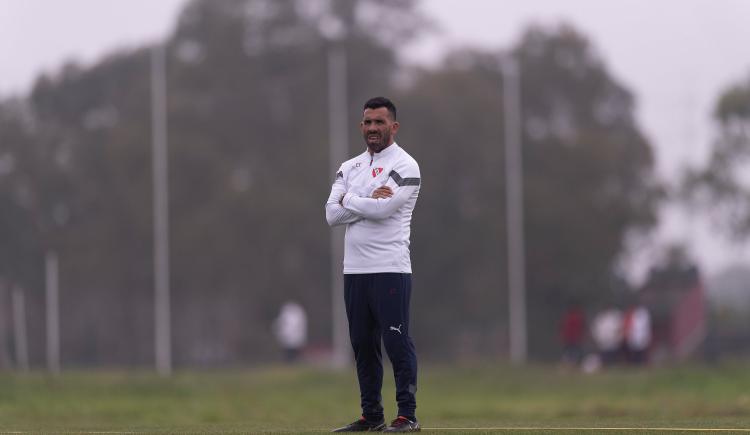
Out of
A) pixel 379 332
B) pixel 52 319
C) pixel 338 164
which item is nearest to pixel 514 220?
pixel 338 164

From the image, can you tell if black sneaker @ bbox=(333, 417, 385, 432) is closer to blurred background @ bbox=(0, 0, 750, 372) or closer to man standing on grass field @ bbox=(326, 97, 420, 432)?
man standing on grass field @ bbox=(326, 97, 420, 432)

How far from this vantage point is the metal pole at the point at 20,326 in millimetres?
40141

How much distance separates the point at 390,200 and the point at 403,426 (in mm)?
1553

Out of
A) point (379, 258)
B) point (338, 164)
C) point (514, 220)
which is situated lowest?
point (379, 258)

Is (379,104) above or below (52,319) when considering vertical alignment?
above

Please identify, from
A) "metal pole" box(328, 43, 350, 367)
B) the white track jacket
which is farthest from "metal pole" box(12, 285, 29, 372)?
the white track jacket

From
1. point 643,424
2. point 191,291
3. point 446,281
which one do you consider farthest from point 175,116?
point 643,424

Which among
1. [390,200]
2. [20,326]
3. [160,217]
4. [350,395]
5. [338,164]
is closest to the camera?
[390,200]

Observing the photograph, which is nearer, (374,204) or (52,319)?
(374,204)

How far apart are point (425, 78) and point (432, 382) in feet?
72.0

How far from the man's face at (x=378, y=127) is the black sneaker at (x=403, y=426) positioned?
1.90 metres

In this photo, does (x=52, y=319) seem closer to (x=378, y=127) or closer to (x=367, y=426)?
(x=367, y=426)

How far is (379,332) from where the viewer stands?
416 inches

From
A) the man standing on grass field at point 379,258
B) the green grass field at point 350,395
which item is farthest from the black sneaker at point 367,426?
the green grass field at point 350,395
